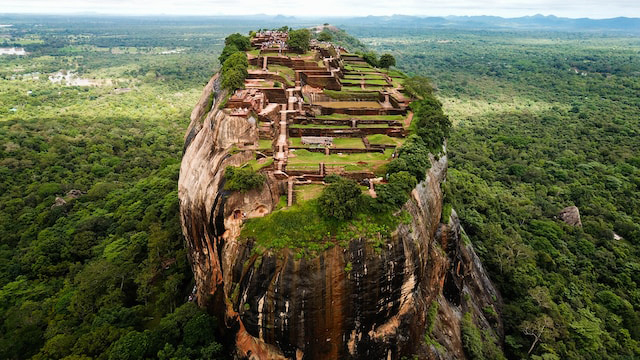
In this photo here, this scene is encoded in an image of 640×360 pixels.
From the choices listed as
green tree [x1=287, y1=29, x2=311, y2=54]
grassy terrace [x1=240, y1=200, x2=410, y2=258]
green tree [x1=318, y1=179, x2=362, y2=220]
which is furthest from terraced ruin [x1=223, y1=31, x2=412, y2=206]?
green tree [x1=318, y1=179, x2=362, y2=220]

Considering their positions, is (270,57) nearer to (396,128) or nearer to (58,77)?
(396,128)

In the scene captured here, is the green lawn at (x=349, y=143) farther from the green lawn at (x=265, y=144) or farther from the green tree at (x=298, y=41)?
the green tree at (x=298, y=41)

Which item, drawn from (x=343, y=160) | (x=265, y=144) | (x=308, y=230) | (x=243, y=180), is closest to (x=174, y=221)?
(x=265, y=144)

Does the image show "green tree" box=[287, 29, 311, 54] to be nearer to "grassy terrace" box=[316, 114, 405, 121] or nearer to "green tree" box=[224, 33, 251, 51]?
"green tree" box=[224, 33, 251, 51]

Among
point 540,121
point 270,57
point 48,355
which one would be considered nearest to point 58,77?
point 270,57

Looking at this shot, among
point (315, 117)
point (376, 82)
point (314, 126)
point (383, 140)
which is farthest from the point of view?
point (376, 82)

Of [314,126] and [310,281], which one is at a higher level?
[314,126]

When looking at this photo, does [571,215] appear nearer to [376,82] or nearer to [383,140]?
[376,82]
